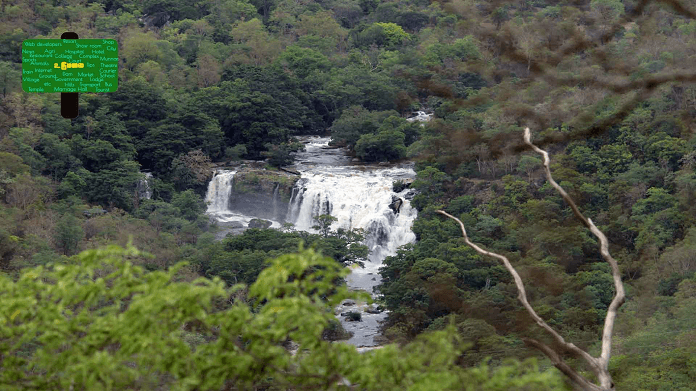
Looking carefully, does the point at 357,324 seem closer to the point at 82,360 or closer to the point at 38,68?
the point at 38,68

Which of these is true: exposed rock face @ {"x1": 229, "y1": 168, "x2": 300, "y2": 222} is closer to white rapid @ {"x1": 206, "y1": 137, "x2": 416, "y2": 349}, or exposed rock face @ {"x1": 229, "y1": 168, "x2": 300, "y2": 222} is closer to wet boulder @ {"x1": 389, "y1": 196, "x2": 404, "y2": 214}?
white rapid @ {"x1": 206, "y1": 137, "x2": 416, "y2": 349}

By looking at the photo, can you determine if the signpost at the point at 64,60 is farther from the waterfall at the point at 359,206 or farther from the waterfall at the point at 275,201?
the waterfall at the point at 359,206

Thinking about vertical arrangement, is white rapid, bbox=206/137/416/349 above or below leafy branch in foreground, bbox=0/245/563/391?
below

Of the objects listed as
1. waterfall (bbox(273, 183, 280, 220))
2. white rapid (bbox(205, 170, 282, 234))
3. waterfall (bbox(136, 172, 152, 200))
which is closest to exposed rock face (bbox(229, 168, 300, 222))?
waterfall (bbox(273, 183, 280, 220))

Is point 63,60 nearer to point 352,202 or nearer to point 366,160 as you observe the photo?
point 352,202

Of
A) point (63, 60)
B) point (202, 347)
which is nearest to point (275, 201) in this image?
point (63, 60)

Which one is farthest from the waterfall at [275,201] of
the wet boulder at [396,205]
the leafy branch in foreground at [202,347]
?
the leafy branch in foreground at [202,347]
